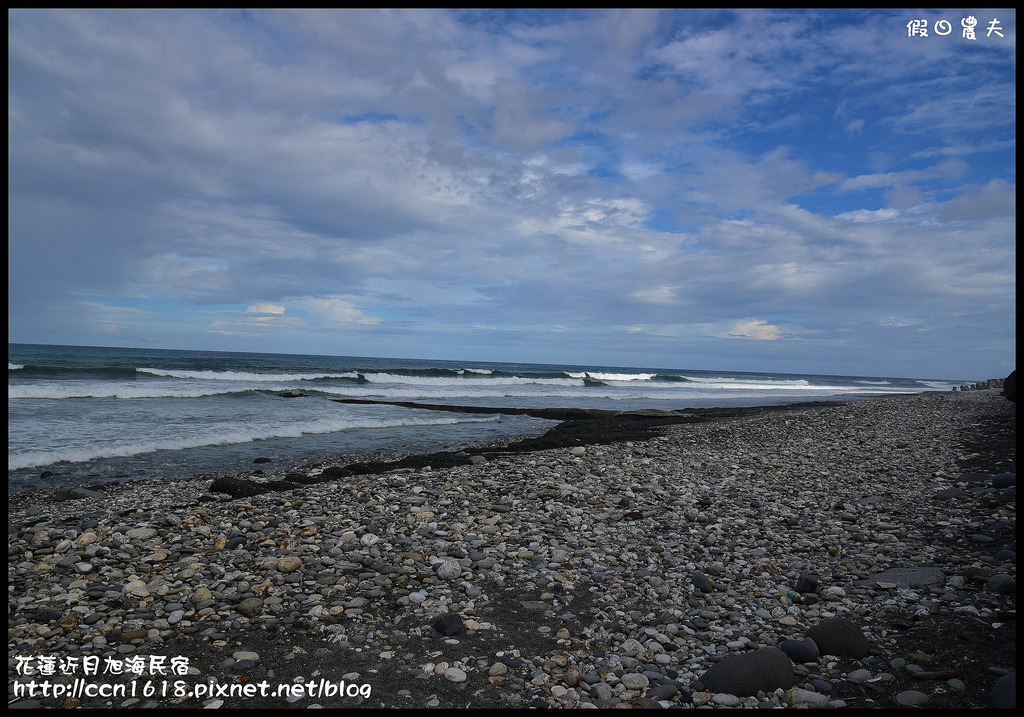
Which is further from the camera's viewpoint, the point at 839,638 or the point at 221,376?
the point at 221,376

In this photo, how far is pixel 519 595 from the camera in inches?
188

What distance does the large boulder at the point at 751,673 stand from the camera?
339 cm

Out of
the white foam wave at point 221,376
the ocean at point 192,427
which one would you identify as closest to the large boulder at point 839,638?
the ocean at point 192,427

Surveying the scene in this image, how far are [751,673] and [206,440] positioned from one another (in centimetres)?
1347

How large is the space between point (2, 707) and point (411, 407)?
20654mm

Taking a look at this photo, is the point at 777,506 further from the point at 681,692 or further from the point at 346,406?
the point at 346,406

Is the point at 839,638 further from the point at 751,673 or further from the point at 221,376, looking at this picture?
the point at 221,376

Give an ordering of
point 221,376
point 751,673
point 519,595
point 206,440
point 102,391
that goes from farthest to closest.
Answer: point 221,376 < point 102,391 < point 206,440 < point 519,595 < point 751,673

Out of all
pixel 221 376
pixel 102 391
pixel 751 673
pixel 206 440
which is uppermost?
pixel 221 376

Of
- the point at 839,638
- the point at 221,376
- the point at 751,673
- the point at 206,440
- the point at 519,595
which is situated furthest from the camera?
the point at 221,376

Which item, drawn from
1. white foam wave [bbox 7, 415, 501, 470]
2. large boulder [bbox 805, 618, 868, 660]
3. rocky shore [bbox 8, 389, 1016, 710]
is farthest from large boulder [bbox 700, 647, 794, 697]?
white foam wave [bbox 7, 415, 501, 470]

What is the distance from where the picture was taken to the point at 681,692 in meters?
3.44

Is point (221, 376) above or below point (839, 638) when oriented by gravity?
above

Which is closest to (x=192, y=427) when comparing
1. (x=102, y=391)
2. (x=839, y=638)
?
(x=102, y=391)
